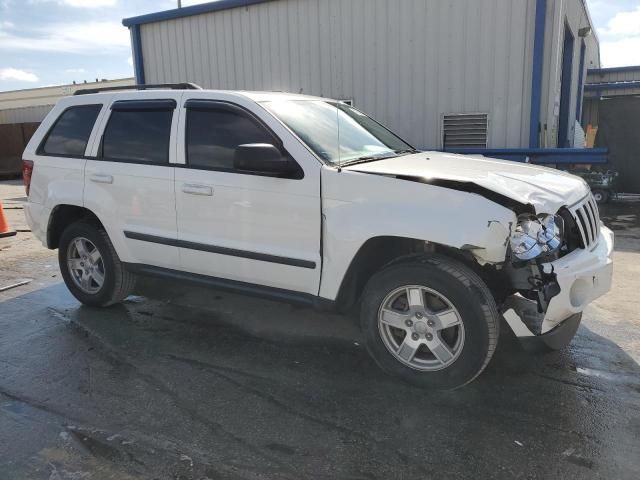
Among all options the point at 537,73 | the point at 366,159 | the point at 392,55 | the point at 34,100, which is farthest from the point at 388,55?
the point at 34,100

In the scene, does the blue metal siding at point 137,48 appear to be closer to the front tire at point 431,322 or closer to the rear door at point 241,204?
the rear door at point 241,204

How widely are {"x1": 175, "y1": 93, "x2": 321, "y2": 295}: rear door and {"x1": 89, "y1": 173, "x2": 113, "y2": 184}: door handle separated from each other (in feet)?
2.49

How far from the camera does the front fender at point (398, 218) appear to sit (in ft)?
9.51

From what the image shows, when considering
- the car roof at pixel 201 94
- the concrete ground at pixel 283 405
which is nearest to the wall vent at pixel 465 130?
the concrete ground at pixel 283 405

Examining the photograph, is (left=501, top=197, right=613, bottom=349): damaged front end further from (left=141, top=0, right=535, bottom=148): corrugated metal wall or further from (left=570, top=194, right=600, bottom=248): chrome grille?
(left=141, top=0, right=535, bottom=148): corrugated metal wall

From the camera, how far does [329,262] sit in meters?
3.42

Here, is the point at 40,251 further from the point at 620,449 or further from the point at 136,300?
the point at 620,449

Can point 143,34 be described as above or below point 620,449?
above

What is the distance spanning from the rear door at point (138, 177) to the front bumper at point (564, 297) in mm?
2557

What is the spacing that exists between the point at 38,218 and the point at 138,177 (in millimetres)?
1412

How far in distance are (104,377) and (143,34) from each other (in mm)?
9745

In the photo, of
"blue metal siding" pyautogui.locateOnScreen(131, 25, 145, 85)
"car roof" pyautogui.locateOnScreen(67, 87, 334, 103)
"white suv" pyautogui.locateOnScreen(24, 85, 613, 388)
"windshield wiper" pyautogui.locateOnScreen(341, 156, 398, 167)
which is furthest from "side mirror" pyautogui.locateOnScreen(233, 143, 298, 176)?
"blue metal siding" pyautogui.locateOnScreen(131, 25, 145, 85)

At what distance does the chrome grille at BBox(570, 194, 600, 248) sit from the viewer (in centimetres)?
334

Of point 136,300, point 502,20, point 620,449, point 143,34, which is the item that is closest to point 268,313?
point 136,300
